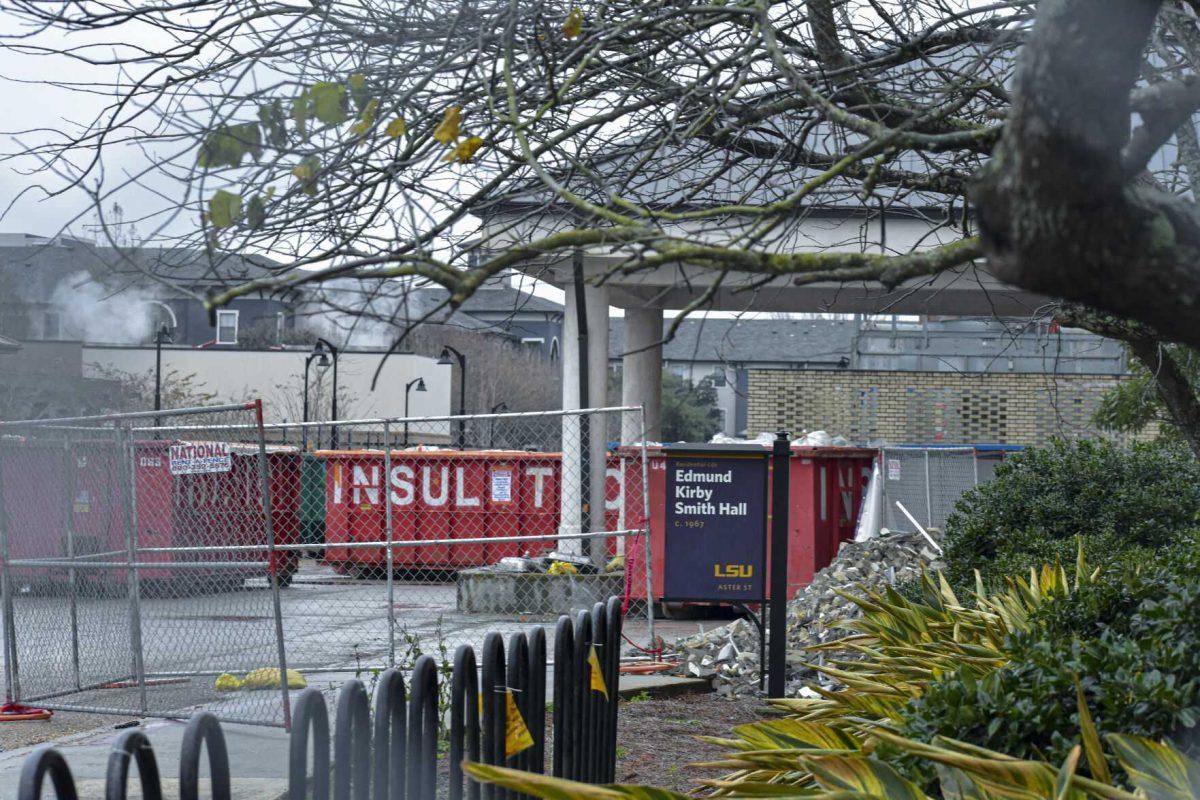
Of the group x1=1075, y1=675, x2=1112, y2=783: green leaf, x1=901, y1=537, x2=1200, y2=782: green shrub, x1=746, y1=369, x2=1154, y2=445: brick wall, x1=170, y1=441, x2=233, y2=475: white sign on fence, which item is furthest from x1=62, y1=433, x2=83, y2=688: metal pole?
x1=746, y1=369, x2=1154, y2=445: brick wall

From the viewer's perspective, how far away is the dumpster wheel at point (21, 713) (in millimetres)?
9250

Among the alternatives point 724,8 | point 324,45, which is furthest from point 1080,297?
point 324,45

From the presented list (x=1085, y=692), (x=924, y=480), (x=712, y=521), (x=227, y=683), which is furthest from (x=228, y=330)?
(x=1085, y=692)

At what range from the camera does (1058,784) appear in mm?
3330

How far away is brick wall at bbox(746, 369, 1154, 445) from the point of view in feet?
108

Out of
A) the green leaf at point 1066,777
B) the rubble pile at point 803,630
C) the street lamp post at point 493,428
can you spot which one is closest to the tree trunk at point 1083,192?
the green leaf at point 1066,777

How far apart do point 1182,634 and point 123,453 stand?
7472 millimetres

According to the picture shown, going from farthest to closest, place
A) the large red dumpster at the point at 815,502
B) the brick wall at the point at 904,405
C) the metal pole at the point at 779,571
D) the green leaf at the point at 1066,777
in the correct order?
the brick wall at the point at 904,405
the large red dumpster at the point at 815,502
the metal pole at the point at 779,571
the green leaf at the point at 1066,777

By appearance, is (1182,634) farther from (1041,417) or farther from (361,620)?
(1041,417)

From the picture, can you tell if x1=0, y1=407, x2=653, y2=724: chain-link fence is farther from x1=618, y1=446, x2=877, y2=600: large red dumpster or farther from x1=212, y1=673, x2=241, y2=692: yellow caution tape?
x1=618, y1=446, x2=877, y2=600: large red dumpster

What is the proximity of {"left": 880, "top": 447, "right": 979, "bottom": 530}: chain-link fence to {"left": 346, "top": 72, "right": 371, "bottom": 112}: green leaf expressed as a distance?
13.8 metres

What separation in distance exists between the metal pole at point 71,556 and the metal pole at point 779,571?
201 inches

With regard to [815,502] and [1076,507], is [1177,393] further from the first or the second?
[815,502]

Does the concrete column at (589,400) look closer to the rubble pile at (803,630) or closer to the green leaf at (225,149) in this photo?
the rubble pile at (803,630)
